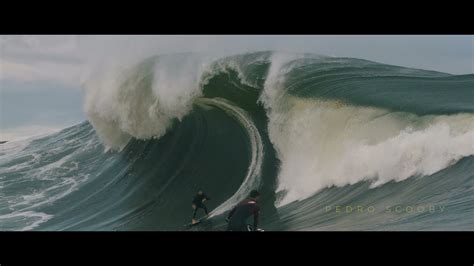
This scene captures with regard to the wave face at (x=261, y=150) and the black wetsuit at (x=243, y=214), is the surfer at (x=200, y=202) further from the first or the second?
the black wetsuit at (x=243, y=214)

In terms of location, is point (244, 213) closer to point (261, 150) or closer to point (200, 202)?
point (200, 202)

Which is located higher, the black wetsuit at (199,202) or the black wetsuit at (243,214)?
the black wetsuit at (199,202)

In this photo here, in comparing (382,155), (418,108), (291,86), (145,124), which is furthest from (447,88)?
(145,124)

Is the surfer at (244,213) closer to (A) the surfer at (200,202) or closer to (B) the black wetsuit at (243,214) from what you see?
(B) the black wetsuit at (243,214)

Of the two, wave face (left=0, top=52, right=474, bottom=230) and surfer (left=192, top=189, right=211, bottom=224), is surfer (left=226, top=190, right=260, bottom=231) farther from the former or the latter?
surfer (left=192, top=189, right=211, bottom=224)

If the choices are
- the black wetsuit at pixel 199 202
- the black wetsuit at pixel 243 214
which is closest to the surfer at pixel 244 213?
the black wetsuit at pixel 243 214

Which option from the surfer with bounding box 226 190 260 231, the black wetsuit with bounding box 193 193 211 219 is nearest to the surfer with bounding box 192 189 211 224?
the black wetsuit with bounding box 193 193 211 219
